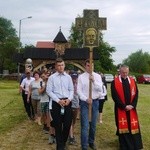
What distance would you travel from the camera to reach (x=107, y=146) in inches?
436

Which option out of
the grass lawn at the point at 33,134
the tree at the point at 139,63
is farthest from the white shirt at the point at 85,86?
the tree at the point at 139,63

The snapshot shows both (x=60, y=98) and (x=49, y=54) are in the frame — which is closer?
(x=60, y=98)

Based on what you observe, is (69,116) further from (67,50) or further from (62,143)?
(67,50)

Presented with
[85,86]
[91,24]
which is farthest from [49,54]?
[85,86]

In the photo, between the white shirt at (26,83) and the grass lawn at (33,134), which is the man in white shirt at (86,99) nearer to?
the grass lawn at (33,134)

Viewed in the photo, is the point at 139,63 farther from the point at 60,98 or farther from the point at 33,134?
the point at 60,98

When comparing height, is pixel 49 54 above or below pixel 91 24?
above

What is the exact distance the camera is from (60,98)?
991 centimetres

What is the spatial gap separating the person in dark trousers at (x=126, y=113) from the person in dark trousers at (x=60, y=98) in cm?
107

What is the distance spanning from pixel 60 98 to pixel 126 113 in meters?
1.49

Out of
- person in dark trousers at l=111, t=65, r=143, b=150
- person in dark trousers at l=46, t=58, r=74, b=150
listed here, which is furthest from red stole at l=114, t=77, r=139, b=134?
person in dark trousers at l=46, t=58, r=74, b=150

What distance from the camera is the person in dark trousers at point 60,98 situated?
9.90 m

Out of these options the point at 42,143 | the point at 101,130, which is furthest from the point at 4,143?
the point at 101,130

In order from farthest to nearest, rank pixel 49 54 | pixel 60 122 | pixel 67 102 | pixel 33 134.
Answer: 1. pixel 49 54
2. pixel 33 134
3. pixel 60 122
4. pixel 67 102
